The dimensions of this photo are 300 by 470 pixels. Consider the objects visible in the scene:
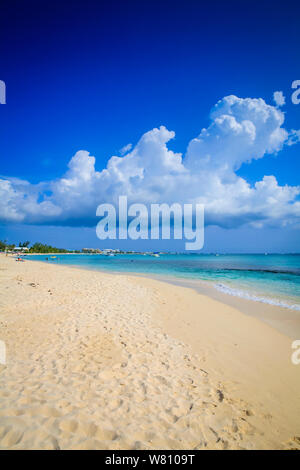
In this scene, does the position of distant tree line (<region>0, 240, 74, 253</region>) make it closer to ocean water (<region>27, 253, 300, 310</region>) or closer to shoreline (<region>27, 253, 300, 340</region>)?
ocean water (<region>27, 253, 300, 310</region>)

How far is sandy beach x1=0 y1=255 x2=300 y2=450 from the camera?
3020 mm

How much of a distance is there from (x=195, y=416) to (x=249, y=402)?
1396 millimetres

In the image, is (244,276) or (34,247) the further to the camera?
(34,247)

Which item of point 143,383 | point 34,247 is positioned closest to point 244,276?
point 143,383

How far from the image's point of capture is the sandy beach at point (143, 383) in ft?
9.91

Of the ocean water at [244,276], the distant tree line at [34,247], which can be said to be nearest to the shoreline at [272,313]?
the ocean water at [244,276]

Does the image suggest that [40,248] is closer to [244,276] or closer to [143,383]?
[244,276]

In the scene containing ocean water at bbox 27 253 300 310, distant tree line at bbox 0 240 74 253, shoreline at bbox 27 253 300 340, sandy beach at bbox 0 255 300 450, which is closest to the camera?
sandy beach at bbox 0 255 300 450

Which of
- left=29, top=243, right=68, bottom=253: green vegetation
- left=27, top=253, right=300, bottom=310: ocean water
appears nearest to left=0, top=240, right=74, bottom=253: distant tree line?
left=29, top=243, right=68, bottom=253: green vegetation

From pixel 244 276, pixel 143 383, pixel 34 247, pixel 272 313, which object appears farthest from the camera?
pixel 34 247

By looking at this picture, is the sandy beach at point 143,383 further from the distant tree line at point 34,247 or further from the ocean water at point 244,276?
the distant tree line at point 34,247

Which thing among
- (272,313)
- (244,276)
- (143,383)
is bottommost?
(244,276)

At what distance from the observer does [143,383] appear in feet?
13.8

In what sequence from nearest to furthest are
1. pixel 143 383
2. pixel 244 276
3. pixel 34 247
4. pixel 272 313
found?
1. pixel 143 383
2. pixel 272 313
3. pixel 244 276
4. pixel 34 247
